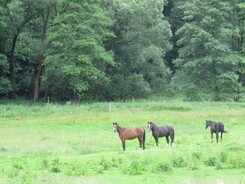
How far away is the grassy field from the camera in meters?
19.6

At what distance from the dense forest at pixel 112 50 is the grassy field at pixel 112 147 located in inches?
351

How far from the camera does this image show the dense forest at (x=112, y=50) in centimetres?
5756

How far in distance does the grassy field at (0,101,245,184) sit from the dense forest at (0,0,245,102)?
29.3 ft

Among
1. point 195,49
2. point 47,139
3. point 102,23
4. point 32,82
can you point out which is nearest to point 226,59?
point 195,49

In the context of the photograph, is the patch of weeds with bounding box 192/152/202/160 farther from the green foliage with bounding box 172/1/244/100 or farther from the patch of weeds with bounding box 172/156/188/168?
the green foliage with bounding box 172/1/244/100

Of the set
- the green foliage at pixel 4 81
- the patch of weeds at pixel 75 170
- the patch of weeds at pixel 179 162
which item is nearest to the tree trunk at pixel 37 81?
the green foliage at pixel 4 81

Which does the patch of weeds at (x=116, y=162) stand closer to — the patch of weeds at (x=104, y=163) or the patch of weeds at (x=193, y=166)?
the patch of weeds at (x=104, y=163)

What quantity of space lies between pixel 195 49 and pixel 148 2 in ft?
29.7

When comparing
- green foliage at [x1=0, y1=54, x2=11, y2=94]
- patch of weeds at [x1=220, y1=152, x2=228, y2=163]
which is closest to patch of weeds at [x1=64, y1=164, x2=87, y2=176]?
patch of weeds at [x1=220, y1=152, x2=228, y2=163]

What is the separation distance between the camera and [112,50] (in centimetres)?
6875

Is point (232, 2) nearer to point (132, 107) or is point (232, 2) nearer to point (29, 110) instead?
point (132, 107)

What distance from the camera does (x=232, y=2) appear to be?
6931 centimetres

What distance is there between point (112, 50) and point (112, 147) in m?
39.4

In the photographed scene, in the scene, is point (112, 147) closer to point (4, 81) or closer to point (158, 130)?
point (158, 130)
